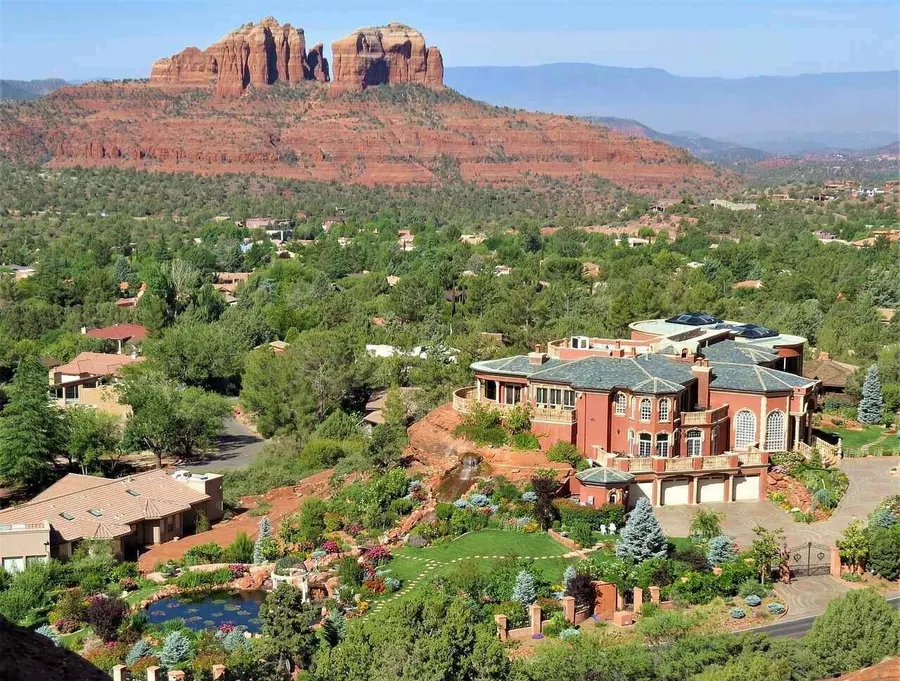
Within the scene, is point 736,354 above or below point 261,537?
above

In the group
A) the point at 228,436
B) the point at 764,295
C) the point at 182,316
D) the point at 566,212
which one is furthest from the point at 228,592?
the point at 566,212

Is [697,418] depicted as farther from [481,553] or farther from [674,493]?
[481,553]

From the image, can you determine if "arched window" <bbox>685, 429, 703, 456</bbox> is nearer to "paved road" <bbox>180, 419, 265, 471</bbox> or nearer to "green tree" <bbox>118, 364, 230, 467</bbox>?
"paved road" <bbox>180, 419, 265, 471</bbox>

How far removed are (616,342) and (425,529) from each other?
491 inches

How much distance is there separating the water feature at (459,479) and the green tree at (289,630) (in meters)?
11.2

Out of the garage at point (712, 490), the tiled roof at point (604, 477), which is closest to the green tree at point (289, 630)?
the tiled roof at point (604, 477)

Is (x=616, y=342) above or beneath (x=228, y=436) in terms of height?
above

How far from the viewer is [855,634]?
2453cm

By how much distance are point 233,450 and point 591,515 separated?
68.4ft

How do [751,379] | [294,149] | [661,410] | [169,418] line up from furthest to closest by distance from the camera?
[294,149] < [169,418] < [751,379] < [661,410]

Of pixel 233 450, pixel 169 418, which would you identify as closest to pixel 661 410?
pixel 169 418

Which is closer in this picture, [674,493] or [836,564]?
[836,564]

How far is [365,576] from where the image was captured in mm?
31828

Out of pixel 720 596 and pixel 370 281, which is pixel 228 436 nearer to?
pixel 720 596
